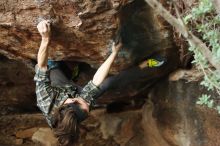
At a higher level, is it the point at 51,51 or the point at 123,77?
the point at 51,51

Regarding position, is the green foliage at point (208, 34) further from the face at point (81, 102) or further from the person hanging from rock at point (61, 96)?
the face at point (81, 102)

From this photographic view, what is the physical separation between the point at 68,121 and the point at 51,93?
331 millimetres

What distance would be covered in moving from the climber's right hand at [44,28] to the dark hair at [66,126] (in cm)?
53

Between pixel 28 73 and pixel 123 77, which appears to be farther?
pixel 28 73

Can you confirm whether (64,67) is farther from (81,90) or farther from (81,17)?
(81,17)

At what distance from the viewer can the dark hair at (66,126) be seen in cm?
312

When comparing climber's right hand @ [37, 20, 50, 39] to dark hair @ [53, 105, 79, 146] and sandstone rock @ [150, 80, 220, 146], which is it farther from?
sandstone rock @ [150, 80, 220, 146]

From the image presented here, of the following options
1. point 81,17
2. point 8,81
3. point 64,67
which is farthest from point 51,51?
point 8,81

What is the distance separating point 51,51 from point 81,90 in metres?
0.40

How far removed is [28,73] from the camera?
15.1ft

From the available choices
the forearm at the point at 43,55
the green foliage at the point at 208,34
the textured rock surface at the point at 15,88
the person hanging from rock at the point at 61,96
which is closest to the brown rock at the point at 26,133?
the textured rock surface at the point at 15,88

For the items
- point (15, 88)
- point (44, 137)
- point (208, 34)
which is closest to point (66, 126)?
point (208, 34)

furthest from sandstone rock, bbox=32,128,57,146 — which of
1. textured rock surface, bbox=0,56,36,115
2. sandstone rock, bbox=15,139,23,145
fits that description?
textured rock surface, bbox=0,56,36,115

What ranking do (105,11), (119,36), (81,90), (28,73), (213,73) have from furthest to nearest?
(28,73)
(81,90)
(119,36)
(105,11)
(213,73)
